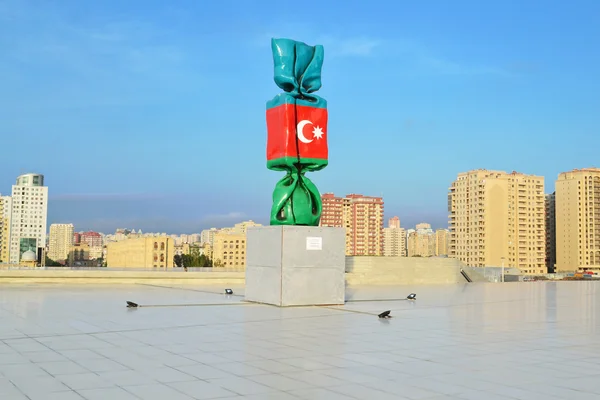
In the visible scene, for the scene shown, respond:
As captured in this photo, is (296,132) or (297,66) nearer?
(296,132)

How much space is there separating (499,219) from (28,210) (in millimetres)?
106548

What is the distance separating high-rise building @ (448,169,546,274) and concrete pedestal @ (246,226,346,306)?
3489 inches

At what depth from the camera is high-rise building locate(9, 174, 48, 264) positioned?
146000 millimetres

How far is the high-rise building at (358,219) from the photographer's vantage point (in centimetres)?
13050

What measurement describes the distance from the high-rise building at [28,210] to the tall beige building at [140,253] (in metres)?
73.1

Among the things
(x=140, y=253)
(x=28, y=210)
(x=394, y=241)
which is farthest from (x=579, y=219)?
(x=28, y=210)

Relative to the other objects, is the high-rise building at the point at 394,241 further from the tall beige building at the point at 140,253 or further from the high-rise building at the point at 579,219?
the tall beige building at the point at 140,253

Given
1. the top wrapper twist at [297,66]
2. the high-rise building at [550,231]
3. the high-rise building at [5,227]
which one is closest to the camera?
the top wrapper twist at [297,66]

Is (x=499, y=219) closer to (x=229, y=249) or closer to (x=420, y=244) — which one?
(x=229, y=249)

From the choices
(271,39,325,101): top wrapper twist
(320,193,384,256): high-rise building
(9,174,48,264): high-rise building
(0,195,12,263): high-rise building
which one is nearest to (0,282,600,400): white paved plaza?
(271,39,325,101): top wrapper twist

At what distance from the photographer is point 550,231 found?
11250 cm

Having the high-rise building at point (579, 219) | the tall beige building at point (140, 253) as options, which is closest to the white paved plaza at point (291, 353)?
the tall beige building at point (140, 253)

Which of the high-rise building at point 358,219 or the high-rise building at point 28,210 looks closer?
the high-rise building at point 358,219

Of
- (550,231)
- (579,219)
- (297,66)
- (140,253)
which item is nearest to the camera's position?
(297,66)
